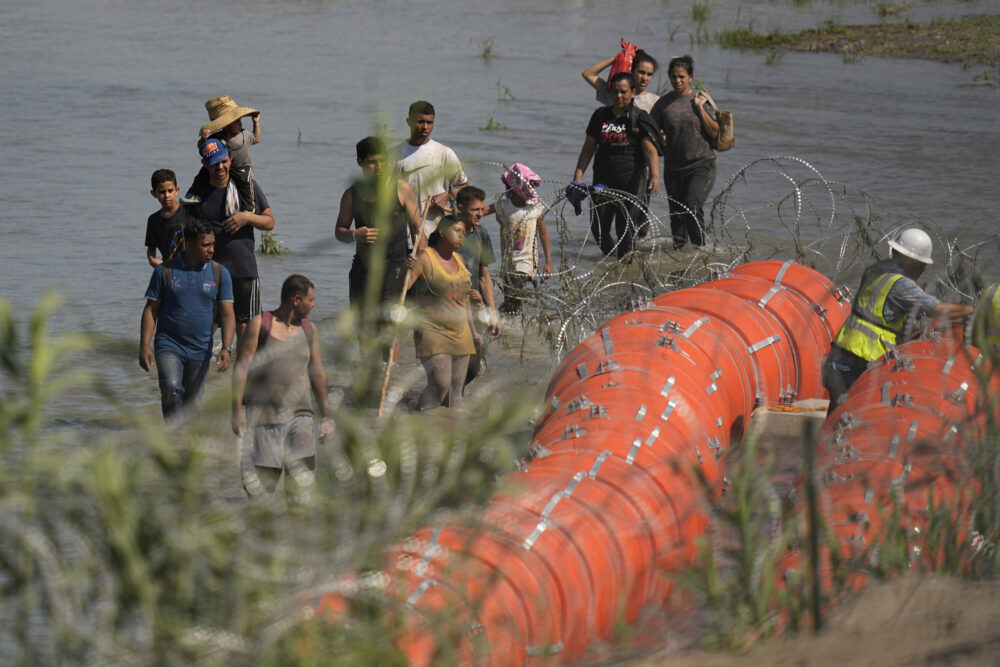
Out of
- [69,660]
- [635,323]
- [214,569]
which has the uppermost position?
[214,569]

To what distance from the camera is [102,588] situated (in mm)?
2754

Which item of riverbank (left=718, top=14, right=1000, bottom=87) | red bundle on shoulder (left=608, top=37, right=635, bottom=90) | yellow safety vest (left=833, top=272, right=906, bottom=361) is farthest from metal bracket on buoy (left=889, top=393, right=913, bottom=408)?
riverbank (left=718, top=14, right=1000, bottom=87)

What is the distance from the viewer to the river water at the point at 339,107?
1413 cm

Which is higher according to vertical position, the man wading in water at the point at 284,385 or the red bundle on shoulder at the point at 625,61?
the red bundle on shoulder at the point at 625,61

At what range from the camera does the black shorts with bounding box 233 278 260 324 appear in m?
8.96

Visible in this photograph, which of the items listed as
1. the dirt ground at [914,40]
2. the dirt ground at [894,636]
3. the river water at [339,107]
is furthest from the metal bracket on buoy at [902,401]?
the dirt ground at [914,40]

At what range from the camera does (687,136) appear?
13070 millimetres

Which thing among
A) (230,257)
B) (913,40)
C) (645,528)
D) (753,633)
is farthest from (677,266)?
(913,40)

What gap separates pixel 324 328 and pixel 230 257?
1182 millimetres

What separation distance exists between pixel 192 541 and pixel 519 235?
25.7ft

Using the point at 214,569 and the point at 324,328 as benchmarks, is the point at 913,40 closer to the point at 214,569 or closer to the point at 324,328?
the point at 324,328

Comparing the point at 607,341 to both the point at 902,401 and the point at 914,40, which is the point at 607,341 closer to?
the point at 902,401

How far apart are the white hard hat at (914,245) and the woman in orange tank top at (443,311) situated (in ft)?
8.75

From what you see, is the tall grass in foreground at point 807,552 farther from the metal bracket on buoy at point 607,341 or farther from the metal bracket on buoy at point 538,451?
the metal bracket on buoy at point 607,341
